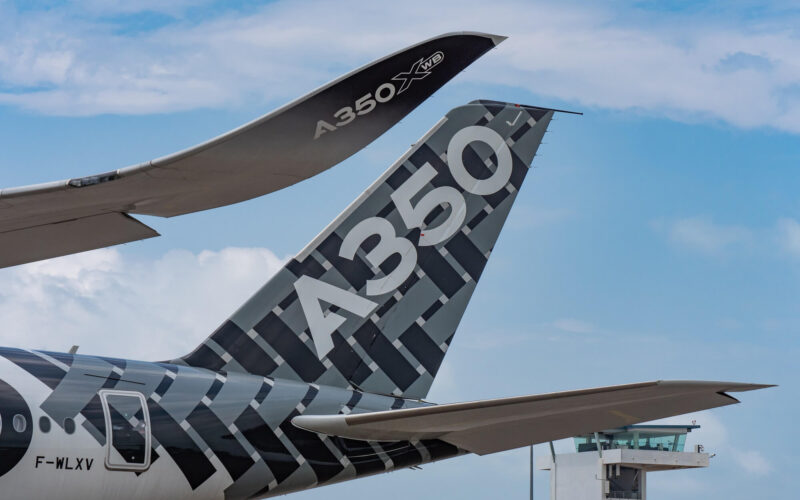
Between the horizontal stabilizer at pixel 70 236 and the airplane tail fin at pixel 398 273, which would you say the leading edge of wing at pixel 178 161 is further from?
the airplane tail fin at pixel 398 273

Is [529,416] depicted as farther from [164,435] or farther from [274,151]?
[274,151]

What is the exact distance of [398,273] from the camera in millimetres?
15555

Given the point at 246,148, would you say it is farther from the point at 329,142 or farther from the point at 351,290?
the point at 351,290

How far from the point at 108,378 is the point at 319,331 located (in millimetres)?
3255

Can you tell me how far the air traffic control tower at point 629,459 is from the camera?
83.7 m

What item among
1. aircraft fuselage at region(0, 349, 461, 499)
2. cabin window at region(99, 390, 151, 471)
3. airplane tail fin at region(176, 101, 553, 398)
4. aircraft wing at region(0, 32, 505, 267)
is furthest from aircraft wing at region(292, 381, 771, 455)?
aircraft wing at region(0, 32, 505, 267)

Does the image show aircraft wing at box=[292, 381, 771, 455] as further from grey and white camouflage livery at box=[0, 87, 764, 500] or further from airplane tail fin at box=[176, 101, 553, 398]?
airplane tail fin at box=[176, 101, 553, 398]

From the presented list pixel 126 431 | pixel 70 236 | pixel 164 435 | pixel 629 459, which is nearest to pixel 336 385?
pixel 164 435

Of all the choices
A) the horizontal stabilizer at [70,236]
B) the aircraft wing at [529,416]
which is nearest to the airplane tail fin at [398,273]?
the aircraft wing at [529,416]

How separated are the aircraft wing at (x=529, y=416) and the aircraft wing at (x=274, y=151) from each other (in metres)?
4.06

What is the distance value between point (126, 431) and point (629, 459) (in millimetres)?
74923

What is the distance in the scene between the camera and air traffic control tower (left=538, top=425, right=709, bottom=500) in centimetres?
8369

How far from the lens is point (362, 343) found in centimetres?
1506

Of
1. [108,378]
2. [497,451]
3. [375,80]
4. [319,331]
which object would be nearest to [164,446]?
[108,378]
